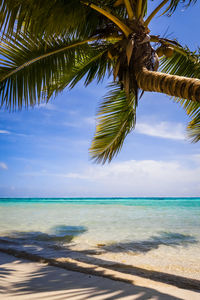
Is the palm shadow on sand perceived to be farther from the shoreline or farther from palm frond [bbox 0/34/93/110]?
palm frond [bbox 0/34/93/110]

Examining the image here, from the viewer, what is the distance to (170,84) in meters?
2.57

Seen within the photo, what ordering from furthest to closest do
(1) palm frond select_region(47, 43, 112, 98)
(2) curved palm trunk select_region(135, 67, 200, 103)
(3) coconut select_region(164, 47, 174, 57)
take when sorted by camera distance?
(1) palm frond select_region(47, 43, 112, 98)
(3) coconut select_region(164, 47, 174, 57)
(2) curved palm trunk select_region(135, 67, 200, 103)

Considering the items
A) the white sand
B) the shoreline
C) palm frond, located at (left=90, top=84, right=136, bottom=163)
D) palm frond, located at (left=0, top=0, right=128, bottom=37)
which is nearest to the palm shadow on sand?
the shoreline

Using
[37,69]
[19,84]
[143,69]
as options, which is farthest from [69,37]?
[143,69]

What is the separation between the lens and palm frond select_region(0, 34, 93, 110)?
3602 mm

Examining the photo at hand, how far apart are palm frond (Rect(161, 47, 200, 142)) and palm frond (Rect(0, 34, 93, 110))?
175 cm

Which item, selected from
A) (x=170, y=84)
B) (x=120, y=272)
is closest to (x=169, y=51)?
(x=170, y=84)

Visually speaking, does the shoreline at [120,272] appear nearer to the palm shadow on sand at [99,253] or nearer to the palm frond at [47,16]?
the palm shadow on sand at [99,253]

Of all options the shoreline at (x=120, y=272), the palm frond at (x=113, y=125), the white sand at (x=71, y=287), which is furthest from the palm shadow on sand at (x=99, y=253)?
the palm frond at (x=113, y=125)

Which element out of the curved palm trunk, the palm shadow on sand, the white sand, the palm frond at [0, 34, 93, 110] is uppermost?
the palm frond at [0, 34, 93, 110]

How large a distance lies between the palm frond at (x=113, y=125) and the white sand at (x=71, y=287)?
2.66 metres

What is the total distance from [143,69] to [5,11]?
6.13 ft

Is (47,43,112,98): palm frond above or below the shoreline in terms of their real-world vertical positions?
above

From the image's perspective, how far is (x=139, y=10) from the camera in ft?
10.7
